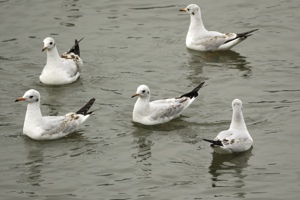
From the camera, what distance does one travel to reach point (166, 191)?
1302cm

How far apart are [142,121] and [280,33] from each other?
20.9ft

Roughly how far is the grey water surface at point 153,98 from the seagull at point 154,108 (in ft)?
0.55

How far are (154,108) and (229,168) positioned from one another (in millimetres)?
2604

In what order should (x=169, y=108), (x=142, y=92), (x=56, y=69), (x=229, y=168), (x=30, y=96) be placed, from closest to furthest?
(x=229, y=168), (x=30, y=96), (x=142, y=92), (x=169, y=108), (x=56, y=69)

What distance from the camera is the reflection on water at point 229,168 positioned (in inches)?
523

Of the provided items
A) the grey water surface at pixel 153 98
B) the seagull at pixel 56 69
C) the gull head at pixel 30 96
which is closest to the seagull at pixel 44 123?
the gull head at pixel 30 96

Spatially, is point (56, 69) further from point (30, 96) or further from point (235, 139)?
point (235, 139)

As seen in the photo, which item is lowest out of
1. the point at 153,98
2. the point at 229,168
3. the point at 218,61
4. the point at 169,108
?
the point at 229,168

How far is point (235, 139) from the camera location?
14.2 m

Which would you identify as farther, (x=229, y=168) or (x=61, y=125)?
(x=61, y=125)

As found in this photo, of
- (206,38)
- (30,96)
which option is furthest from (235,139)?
(206,38)

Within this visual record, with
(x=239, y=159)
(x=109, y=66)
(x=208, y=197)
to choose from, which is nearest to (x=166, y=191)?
(x=208, y=197)

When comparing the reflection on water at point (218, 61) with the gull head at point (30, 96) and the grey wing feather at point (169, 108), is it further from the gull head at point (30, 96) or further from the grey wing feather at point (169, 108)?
the gull head at point (30, 96)

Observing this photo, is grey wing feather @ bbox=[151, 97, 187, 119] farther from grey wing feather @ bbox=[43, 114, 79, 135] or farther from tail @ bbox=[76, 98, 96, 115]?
grey wing feather @ bbox=[43, 114, 79, 135]
